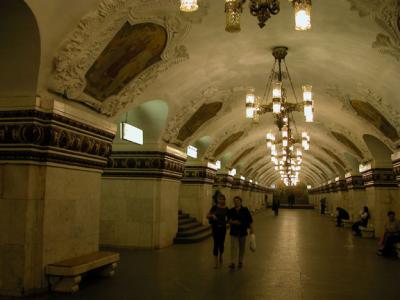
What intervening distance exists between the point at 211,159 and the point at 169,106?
7.19 meters

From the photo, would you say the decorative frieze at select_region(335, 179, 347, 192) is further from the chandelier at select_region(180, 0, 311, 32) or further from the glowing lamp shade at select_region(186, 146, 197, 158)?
the chandelier at select_region(180, 0, 311, 32)

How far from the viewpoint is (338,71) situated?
10.4 metres

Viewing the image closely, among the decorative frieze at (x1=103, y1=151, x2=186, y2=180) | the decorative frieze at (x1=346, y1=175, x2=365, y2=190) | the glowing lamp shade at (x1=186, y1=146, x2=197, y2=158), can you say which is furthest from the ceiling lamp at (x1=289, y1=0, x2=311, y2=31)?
the decorative frieze at (x1=346, y1=175, x2=365, y2=190)

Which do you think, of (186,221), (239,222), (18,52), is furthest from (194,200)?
(18,52)

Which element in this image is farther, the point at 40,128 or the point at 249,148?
the point at 249,148

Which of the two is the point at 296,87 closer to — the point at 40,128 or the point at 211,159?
the point at 211,159

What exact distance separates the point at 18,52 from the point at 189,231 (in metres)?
9.32

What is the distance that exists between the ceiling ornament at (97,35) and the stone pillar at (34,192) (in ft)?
1.27

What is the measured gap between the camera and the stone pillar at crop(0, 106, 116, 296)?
6.20 m

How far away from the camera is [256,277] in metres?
7.60

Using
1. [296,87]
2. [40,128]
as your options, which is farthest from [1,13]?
[296,87]

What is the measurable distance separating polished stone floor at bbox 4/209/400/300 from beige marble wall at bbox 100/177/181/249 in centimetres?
67

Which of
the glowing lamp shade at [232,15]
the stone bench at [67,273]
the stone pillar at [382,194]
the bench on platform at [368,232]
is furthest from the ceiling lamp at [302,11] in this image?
the bench on platform at [368,232]

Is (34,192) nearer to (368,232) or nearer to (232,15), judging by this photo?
(232,15)
